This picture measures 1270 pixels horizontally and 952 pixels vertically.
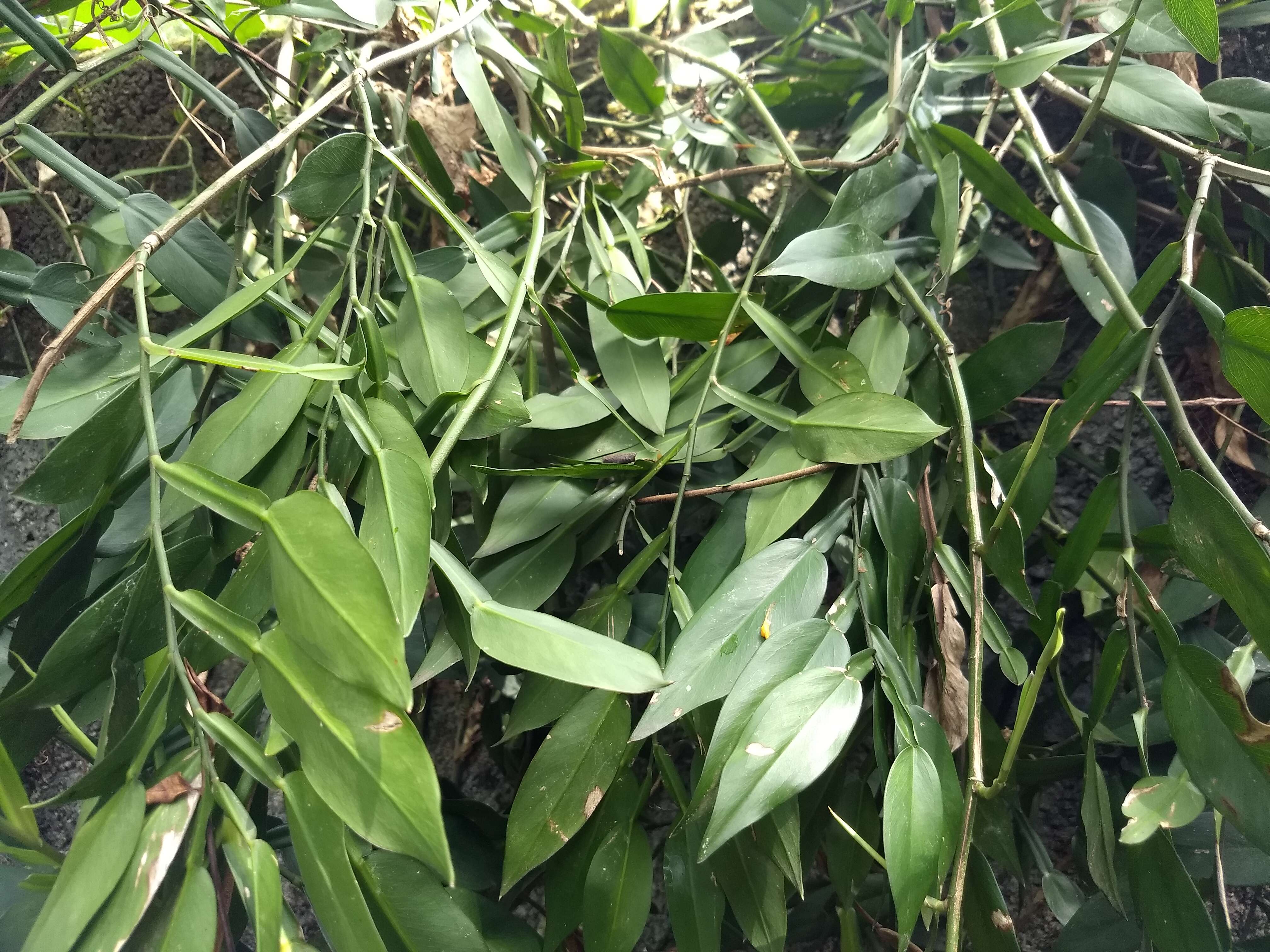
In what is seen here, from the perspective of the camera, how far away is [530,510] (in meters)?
0.39

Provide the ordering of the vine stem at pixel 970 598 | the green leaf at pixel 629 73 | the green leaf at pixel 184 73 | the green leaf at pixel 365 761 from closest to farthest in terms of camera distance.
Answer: the green leaf at pixel 365 761, the vine stem at pixel 970 598, the green leaf at pixel 184 73, the green leaf at pixel 629 73

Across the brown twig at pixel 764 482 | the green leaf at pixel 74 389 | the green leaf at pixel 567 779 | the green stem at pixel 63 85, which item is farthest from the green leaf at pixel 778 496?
the green stem at pixel 63 85

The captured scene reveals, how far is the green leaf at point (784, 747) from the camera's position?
29 cm

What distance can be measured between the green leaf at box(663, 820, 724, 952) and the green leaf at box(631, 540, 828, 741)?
84mm

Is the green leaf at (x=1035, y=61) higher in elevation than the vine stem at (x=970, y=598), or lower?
higher

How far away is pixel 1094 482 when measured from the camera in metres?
0.59

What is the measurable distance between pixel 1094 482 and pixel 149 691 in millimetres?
649

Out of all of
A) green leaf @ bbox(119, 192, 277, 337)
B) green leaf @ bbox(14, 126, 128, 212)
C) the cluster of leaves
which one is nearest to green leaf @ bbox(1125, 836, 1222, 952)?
the cluster of leaves

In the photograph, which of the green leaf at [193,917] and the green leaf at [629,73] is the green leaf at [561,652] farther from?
the green leaf at [629,73]

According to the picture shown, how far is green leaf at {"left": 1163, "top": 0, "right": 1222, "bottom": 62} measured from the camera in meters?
0.35

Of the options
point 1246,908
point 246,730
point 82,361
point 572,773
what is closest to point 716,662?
point 572,773

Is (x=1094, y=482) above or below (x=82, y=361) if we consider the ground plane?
below

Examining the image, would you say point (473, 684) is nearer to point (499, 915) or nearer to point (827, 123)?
point (499, 915)

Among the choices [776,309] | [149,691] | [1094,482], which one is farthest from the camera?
[1094,482]
